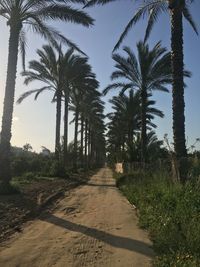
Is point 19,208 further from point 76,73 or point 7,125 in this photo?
point 76,73

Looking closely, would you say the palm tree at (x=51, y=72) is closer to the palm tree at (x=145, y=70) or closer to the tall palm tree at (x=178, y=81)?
the palm tree at (x=145, y=70)

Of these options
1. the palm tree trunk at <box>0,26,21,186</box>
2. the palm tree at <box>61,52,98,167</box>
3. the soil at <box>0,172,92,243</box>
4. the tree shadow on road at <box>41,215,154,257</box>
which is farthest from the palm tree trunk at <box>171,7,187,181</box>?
the palm tree at <box>61,52,98,167</box>

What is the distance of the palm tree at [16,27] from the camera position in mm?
21266

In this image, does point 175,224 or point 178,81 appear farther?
point 178,81

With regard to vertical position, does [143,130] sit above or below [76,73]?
below

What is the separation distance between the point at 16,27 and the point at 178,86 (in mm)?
8854

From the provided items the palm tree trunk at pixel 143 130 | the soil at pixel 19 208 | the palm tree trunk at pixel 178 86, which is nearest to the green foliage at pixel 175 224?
the palm tree trunk at pixel 178 86

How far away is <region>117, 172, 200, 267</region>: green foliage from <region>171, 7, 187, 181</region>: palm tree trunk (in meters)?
2.99

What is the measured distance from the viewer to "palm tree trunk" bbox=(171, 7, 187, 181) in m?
17.3

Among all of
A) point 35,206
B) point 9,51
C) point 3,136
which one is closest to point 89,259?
point 35,206

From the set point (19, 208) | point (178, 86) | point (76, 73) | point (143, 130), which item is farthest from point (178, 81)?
point (76, 73)

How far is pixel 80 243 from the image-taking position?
9.95 metres

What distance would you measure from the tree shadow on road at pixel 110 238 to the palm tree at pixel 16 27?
8481 millimetres

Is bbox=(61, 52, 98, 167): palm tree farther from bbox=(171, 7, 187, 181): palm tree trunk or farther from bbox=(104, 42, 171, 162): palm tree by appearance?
bbox=(171, 7, 187, 181): palm tree trunk
